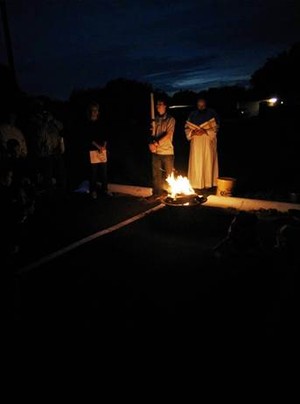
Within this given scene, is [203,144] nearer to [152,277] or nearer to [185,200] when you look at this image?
[185,200]

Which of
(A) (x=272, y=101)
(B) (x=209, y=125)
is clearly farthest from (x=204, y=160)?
(A) (x=272, y=101)

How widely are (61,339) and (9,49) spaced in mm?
11874

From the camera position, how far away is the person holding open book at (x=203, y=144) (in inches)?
352

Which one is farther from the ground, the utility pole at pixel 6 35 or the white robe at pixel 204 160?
the utility pole at pixel 6 35

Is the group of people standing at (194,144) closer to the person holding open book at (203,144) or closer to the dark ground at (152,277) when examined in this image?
the person holding open book at (203,144)

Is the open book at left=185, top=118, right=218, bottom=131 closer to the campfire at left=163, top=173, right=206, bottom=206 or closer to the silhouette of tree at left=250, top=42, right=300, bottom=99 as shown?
the campfire at left=163, top=173, right=206, bottom=206

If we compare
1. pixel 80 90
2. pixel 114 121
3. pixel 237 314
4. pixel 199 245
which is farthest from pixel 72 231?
pixel 80 90

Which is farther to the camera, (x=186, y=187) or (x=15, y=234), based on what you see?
(x=186, y=187)

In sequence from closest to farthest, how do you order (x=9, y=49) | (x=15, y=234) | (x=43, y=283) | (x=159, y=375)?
1. (x=159, y=375)
2. (x=15, y=234)
3. (x=43, y=283)
4. (x=9, y=49)

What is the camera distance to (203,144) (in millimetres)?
9125

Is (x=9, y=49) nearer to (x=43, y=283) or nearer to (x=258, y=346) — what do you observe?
(x=43, y=283)

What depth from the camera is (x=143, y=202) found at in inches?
360

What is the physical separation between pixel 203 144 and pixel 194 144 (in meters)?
0.24

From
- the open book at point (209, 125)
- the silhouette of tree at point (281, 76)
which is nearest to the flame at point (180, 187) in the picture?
the open book at point (209, 125)
